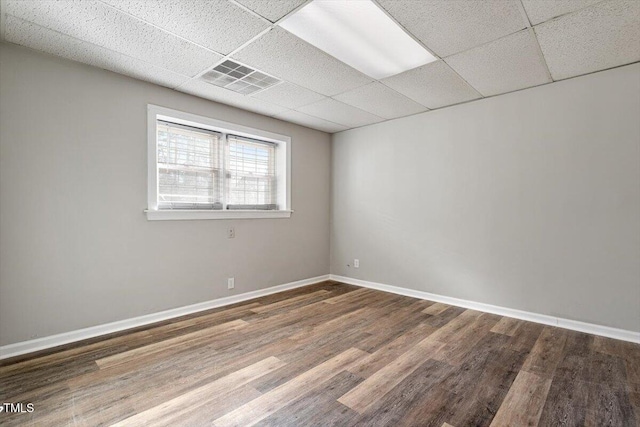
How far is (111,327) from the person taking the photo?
2951mm

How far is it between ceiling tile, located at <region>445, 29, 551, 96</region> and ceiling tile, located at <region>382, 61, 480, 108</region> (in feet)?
0.30

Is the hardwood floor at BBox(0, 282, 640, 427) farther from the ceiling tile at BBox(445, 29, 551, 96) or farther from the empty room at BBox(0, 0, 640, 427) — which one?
the ceiling tile at BBox(445, 29, 551, 96)

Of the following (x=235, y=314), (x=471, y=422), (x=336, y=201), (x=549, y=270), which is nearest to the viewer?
(x=471, y=422)

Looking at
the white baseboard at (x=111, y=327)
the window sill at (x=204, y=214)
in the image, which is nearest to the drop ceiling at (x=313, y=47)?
the window sill at (x=204, y=214)

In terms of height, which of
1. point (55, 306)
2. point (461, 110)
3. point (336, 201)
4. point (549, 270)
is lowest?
point (55, 306)

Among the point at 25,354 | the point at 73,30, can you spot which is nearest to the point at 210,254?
the point at 25,354

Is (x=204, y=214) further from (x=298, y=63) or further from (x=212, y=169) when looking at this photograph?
(x=298, y=63)

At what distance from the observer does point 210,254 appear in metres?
3.70

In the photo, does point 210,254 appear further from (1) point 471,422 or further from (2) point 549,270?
(2) point 549,270

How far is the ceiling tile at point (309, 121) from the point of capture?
13.8 ft

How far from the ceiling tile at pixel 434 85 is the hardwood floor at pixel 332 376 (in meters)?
2.52

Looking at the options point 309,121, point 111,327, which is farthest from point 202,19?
point 111,327

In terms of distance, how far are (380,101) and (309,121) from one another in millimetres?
1202

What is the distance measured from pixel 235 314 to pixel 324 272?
203 cm
